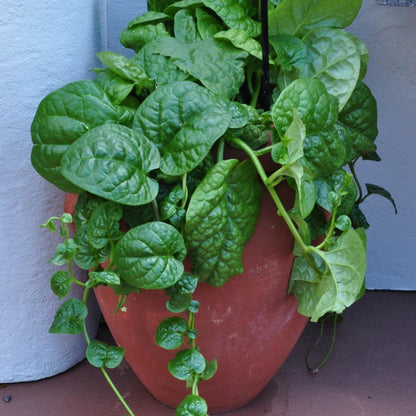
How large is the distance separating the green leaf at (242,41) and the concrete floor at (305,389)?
648mm

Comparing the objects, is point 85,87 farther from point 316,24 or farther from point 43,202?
point 316,24

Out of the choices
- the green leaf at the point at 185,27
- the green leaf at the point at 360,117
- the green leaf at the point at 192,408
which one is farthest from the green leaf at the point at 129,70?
the green leaf at the point at 192,408

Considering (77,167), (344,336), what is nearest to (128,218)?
(77,167)

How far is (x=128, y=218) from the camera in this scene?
37.4 inches

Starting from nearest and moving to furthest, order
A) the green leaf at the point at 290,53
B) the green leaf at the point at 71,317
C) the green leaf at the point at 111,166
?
the green leaf at the point at 111,166
the green leaf at the point at 71,317
the green leaf at the point at 290,53

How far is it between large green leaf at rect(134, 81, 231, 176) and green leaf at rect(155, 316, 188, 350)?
219 mm

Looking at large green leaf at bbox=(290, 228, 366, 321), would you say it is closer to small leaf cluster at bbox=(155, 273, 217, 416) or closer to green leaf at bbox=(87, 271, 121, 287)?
small leaf cluster at bbox=(155, 273, 217, 416)

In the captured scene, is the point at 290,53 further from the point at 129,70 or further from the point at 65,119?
the point at 65,119

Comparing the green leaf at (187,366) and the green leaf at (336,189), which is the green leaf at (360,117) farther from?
the green leaf at (187,366)

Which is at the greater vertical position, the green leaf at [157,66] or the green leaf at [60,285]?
the green leaf at [157,66]

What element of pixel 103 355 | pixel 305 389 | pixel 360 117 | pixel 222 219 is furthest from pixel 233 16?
pixel 305 389

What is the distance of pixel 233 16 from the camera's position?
Answer: 3.60ft

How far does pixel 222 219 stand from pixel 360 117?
0.37 metres

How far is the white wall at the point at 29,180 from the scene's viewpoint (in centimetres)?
106
